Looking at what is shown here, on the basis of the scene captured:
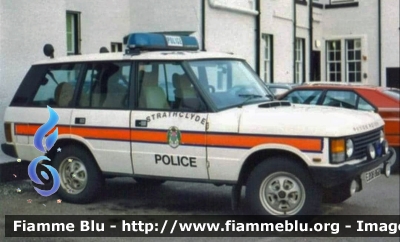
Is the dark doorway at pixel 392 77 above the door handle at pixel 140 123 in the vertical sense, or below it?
above

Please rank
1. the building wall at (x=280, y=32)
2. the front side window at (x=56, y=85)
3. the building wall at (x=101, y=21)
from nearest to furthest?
1. the building wall at (x=280, y=32)
2. the front side window at (x=56, y=85)
3. the building wall at (x=101, y=21)

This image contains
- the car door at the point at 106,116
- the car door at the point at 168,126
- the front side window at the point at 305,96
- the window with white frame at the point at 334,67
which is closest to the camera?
the car door at the point at 168,126

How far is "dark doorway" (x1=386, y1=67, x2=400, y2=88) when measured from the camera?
398 inches

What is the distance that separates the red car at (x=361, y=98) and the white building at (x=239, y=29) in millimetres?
195

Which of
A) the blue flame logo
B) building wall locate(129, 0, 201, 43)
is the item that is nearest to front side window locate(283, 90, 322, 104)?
building wall locate(129, 0, 201, 43)

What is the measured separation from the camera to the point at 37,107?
284 inches

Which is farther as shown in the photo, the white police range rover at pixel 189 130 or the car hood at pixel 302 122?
the white police range rover at pixel 189 130

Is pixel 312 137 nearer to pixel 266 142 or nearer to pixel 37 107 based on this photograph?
pixel 266 142

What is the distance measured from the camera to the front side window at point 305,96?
10.2 m

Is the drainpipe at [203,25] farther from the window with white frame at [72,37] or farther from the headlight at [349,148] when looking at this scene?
the headlight at [349,148]

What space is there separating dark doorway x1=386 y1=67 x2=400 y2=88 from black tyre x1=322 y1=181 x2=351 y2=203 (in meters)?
3.71

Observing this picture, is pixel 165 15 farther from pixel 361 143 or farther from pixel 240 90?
pixel 361 143

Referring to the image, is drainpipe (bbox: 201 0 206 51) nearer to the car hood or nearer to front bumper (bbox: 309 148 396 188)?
the car hood

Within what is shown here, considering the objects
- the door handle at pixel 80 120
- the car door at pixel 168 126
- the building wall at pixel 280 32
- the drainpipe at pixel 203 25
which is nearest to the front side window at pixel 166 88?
the car door at pixel 168 126
